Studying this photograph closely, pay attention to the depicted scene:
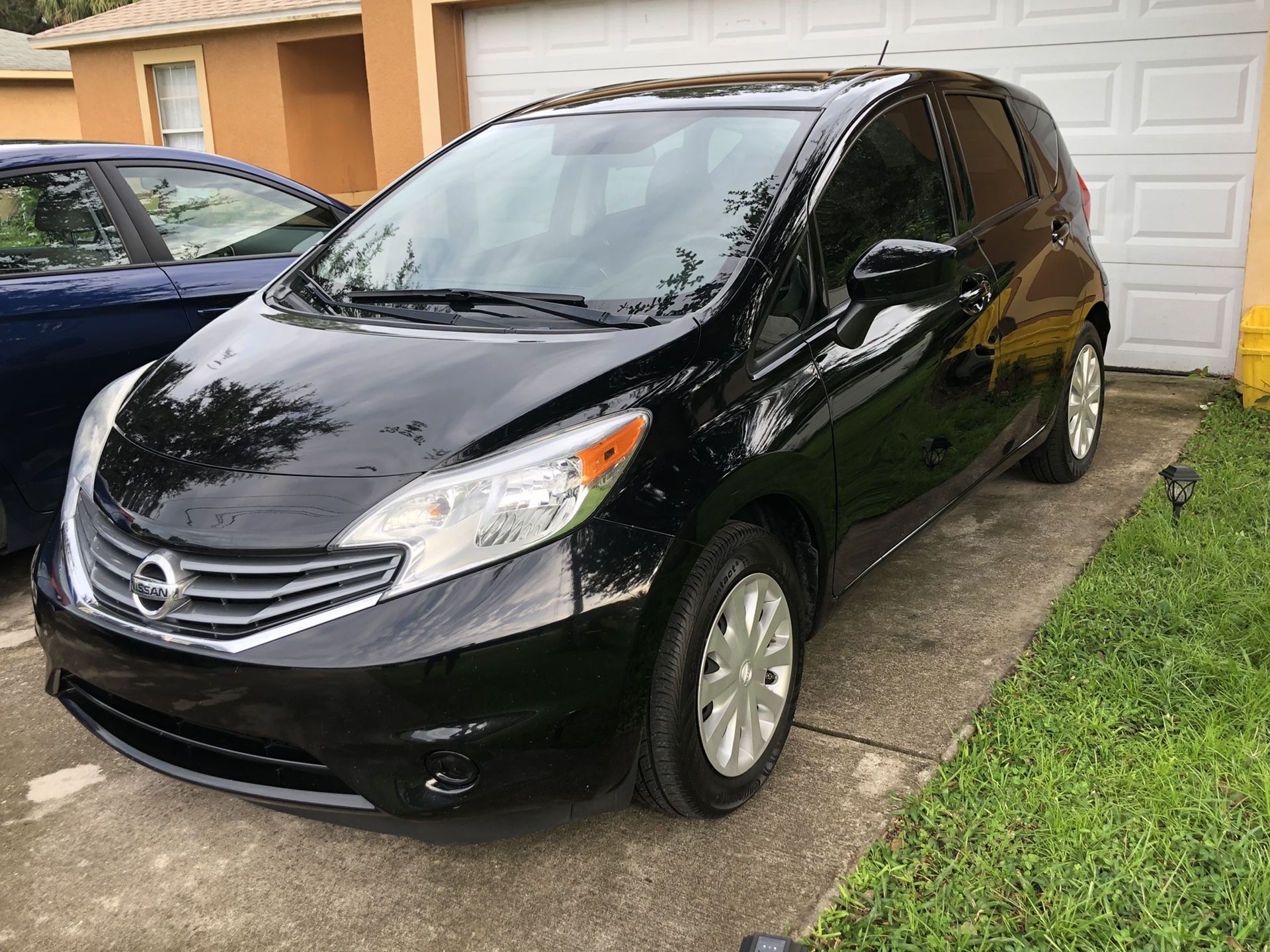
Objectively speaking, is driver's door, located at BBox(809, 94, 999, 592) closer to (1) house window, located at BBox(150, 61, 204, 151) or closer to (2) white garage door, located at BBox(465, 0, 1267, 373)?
(2) white garage door, located at BBox(465, 0, 1267, 373)

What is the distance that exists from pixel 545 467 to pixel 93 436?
4.56ft

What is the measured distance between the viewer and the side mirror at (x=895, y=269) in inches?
116

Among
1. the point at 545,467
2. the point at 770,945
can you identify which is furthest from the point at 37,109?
the point at 770,945

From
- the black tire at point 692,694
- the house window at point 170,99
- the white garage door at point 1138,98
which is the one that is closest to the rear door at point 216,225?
the black tire at point 692,694

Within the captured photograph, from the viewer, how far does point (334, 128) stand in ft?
46.9

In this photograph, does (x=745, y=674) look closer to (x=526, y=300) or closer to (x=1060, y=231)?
(x=526, y=300)

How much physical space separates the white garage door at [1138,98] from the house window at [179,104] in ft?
29.7

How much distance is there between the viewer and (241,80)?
13547mm

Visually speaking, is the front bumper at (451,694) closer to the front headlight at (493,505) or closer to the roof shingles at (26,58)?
the front headlight at (493,505)

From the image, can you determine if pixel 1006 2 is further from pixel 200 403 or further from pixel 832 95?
pixel 200 403

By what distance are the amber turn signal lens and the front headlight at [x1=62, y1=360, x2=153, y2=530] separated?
1246 mm

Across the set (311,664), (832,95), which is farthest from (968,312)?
(311,664)

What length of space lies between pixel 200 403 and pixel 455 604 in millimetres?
997

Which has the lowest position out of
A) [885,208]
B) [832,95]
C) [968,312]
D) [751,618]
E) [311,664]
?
[751,618]
